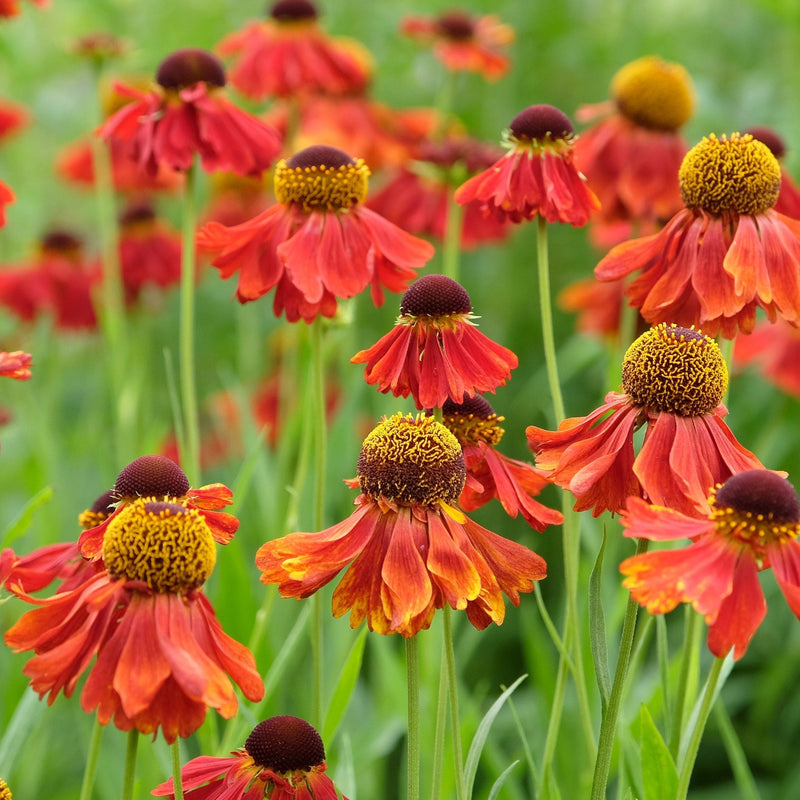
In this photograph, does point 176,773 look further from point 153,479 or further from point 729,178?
point 729,178

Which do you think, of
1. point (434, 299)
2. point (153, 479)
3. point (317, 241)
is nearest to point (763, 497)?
point (434, 299)

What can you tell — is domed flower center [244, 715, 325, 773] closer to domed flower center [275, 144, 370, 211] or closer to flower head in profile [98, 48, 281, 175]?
domed flower center [275, 144, 370, 211]

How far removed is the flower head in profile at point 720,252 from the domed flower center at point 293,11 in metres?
1.36

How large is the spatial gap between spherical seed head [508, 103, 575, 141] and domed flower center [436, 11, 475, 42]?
1.41m

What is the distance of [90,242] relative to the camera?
12.5 ft

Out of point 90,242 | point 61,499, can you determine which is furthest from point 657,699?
point 90,242

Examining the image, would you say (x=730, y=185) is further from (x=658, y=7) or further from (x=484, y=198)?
(x=658, y=7)

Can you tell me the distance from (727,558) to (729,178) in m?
0.48

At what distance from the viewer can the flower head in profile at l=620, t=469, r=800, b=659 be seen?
2.51 ft

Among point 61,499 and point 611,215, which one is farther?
point 61,499

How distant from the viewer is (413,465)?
0.87 metres

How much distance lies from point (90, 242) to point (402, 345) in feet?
9.83

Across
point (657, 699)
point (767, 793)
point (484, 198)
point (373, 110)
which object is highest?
point (373, 110)

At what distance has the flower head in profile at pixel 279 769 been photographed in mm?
866
